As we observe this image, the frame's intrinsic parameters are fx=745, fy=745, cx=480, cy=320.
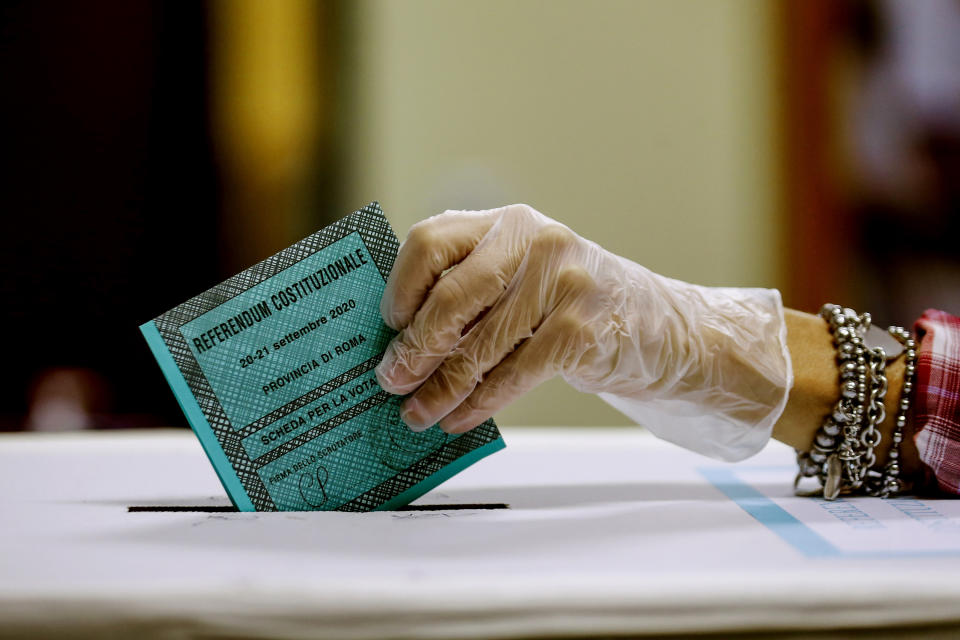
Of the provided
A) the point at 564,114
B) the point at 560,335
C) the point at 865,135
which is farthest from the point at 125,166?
the point at 865,135

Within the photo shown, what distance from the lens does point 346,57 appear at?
196cm

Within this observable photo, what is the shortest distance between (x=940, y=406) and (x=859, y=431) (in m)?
0.08

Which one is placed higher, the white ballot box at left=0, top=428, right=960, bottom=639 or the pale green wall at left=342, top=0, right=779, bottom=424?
the pale green wall at left=342, top=0, right=779, bottom=424

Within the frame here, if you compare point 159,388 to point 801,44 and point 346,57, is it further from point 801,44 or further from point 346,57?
point 801,44

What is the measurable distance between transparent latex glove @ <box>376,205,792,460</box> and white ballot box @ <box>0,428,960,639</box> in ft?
0.28

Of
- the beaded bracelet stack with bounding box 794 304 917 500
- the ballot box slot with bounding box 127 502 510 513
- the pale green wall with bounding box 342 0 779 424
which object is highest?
the pale green wall with bounding box 342 0 779 424

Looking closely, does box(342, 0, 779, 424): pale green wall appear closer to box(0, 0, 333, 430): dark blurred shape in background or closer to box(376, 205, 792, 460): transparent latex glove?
box(0, 0, 333, 430): dark blurred shape in background

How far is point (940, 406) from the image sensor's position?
71 cm

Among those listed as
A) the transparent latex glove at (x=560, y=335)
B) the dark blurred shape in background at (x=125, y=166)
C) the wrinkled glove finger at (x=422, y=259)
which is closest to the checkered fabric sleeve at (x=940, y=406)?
the transparent latex glove at (x=560, y=335)

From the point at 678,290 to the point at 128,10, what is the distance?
1.89 meters

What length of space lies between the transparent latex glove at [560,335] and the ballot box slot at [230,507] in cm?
8

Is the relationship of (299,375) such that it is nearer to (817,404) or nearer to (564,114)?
(817,404)

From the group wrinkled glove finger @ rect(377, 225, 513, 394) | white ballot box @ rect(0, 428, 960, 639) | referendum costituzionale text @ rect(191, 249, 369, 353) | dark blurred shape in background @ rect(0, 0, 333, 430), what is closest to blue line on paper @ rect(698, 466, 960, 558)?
white ballot box @ rect(0, 428, 960, 639)

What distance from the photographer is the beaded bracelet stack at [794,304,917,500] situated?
28.2 inches
